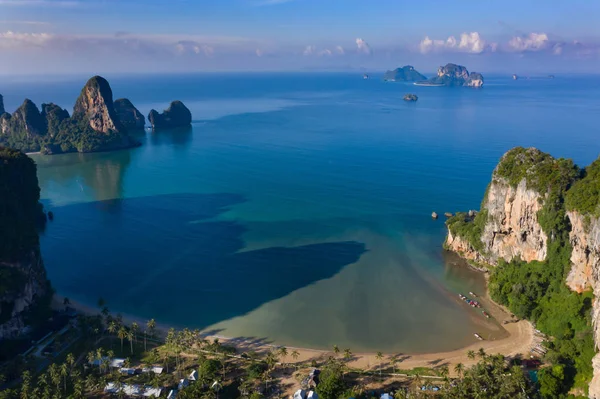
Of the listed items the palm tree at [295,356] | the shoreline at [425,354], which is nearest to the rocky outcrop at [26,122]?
the shoreline at [425,354]

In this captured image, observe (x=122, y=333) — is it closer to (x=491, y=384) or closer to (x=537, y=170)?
(x=491, y=384)

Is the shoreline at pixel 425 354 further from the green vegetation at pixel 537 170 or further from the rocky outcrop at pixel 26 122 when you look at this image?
the rocky outcrop at pixel 26 122

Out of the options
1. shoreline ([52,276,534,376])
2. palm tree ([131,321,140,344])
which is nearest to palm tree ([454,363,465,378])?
shoreline ([52,276,534,376])

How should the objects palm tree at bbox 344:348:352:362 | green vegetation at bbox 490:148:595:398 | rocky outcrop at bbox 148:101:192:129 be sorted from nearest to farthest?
green vegetation at bbox 490:148:595:398, palm tree at bbox 344:348:352:362, rocky outcrop at bbox 148:101:192:129

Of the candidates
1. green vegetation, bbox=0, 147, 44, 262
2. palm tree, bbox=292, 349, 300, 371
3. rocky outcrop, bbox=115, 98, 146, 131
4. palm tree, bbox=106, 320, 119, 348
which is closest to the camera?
palm tree, bbox=292, 349, 300, 371

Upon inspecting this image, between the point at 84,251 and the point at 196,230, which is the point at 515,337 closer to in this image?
the point at 196,230

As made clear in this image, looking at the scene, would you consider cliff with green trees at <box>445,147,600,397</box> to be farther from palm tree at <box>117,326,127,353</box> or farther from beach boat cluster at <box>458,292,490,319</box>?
palm tree at <box>117,326,127,353</box>
